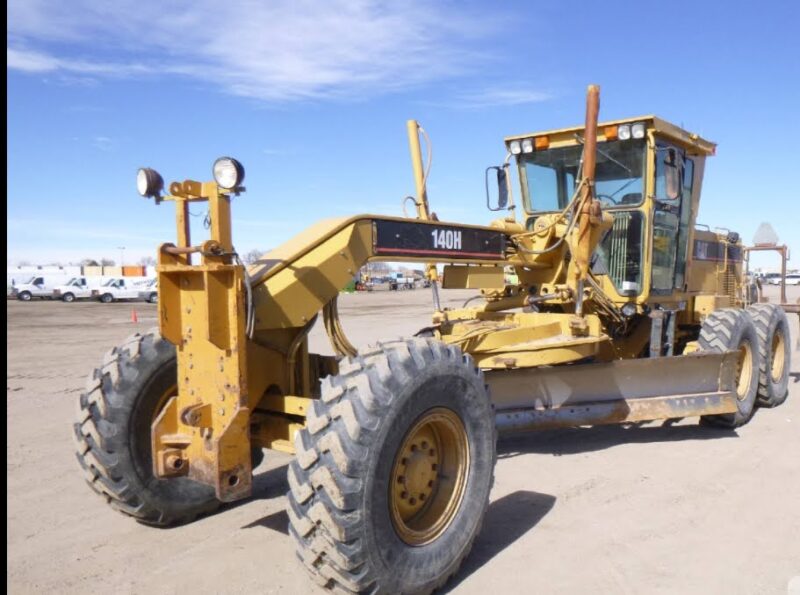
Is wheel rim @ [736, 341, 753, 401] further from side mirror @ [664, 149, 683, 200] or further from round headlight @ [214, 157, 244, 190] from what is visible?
round headlight @ [214, 157, 244, 190]

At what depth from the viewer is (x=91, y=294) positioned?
41.6 m

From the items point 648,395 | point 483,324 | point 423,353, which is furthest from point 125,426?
point 648,395

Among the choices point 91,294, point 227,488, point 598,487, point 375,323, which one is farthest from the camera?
point 91,294

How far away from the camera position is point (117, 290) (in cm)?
4125

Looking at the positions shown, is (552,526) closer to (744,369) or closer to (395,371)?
(395,371)

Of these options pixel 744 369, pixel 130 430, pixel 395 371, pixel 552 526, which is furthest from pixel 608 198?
pixel 130 430

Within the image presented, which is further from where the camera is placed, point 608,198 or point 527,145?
point 527,145

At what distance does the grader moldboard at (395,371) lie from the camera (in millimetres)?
3303

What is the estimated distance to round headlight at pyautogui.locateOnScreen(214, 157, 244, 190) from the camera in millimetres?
3498

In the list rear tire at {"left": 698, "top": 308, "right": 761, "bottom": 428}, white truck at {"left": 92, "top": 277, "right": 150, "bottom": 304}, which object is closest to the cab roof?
rear tire at {"left": 698, "top": 308, "right": 761, "bottom": 428}

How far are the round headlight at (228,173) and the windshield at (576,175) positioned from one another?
4.56 metres

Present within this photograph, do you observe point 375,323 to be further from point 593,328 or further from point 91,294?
point 91,294

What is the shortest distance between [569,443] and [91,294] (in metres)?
40.3

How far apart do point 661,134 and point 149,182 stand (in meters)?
5.12
